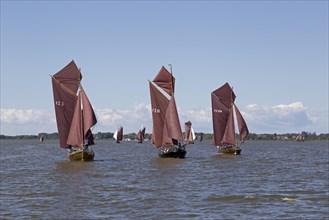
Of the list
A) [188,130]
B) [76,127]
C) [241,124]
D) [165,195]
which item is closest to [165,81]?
[76,127]

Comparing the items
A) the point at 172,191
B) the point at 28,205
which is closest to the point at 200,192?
the point at 172,191

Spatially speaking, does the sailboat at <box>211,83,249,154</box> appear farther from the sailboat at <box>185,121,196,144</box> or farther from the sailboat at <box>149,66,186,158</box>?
the sailboat at <box>185,121,196,144</box>

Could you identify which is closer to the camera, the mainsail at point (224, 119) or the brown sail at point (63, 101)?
the brown sail at point (63, 101)

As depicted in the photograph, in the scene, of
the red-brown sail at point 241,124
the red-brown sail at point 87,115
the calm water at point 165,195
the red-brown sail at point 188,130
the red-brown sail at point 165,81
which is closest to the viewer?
the calm water at point 165,195

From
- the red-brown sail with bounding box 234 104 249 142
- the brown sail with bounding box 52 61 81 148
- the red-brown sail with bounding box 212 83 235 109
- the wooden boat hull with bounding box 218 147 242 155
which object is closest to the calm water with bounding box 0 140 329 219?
the brown sail with bounding box 52 61 81 148

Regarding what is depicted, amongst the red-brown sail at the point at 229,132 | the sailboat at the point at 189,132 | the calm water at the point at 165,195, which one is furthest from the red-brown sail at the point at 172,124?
the sailboat at the point at 189,132

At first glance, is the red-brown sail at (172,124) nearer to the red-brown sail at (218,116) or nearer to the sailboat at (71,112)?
the sailboat at (71,112)

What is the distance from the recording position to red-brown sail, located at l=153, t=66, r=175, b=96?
249 ft

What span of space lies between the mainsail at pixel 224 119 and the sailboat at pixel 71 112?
2775 centimetres

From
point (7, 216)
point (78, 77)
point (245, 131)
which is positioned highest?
point (78, 77)

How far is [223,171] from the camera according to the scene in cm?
5725

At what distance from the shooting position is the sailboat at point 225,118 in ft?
295

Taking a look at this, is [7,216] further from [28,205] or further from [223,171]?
[223,171]

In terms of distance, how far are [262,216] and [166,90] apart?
1912 inches
